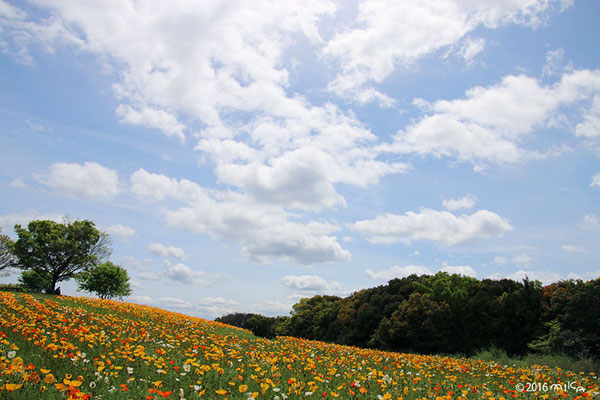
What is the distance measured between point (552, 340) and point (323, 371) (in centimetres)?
2018

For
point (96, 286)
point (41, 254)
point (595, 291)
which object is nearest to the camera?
point (595, 291)

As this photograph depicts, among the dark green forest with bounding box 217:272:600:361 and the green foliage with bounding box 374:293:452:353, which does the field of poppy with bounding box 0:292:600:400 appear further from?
the green foliage with bounding box 374:293:452:353

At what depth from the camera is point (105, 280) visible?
48.6 metres

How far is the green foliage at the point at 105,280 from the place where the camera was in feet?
158

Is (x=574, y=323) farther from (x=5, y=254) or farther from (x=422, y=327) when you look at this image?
(x=5, y=254)

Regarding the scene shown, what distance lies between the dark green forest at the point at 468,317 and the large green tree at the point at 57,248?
1073 inches

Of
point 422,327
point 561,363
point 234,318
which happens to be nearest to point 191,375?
point 561,363

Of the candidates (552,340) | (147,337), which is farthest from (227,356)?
(552,340)

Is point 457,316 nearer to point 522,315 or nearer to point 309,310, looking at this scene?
point 522,315

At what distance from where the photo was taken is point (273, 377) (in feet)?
26.0

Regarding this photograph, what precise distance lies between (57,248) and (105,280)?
926 cm

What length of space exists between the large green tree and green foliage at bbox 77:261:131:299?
3.39 m

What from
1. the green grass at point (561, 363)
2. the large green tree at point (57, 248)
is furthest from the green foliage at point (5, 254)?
the green grass at point (561, 363)

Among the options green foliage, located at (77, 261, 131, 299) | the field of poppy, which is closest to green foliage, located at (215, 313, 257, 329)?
Result: green foliage, located at (77, 261, 131, 299)
